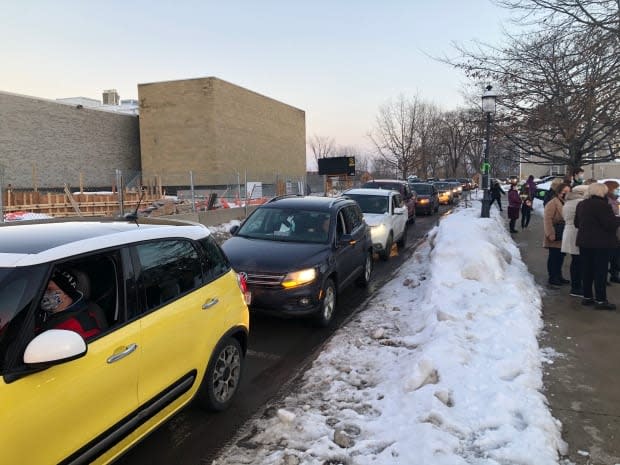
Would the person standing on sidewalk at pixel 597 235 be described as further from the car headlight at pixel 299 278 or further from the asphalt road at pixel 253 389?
the car headlight at pixel 299 278

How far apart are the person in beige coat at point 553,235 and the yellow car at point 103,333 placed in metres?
6.34

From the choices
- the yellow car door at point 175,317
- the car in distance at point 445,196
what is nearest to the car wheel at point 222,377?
the yellow car door at point 175,317

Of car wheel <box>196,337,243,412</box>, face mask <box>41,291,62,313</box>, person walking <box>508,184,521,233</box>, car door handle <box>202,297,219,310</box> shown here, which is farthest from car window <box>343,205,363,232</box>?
person walking <box>508,184,521,233</box>

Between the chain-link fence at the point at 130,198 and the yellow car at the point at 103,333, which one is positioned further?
the chain-link fence at the point at 130,198

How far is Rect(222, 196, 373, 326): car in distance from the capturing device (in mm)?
5812

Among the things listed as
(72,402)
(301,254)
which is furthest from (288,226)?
(72,402)

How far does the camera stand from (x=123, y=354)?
2801mm

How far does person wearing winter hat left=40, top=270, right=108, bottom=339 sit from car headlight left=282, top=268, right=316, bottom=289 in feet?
10.3

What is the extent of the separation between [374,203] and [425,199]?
39.2 feet

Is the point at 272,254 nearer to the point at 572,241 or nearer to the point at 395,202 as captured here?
the point at 572,241

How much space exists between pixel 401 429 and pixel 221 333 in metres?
1.61

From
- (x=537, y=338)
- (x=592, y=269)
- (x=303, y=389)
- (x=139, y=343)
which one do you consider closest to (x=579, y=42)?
(x=592, y=269)

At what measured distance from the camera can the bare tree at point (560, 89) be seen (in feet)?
29.9

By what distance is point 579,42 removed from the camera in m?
9.31
